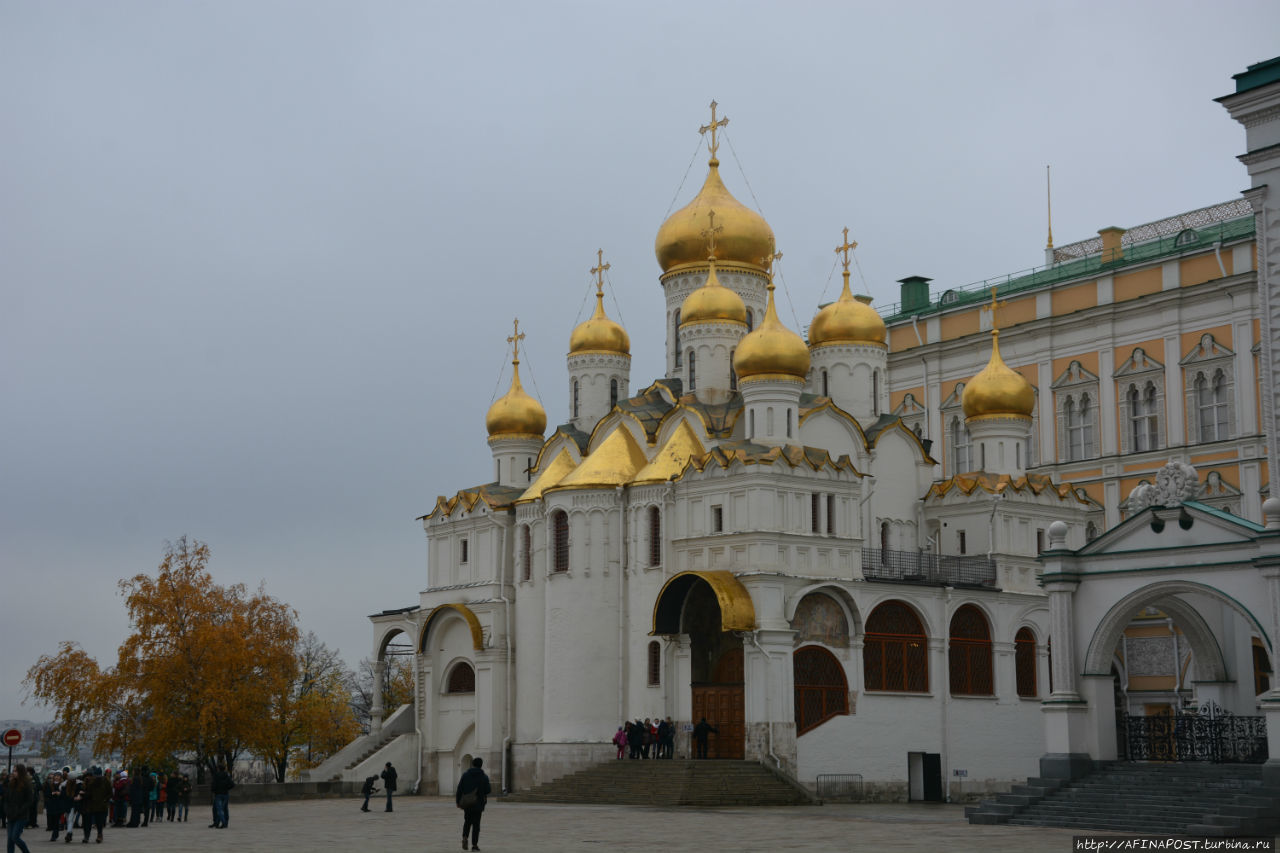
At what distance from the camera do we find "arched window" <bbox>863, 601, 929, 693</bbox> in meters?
32.4

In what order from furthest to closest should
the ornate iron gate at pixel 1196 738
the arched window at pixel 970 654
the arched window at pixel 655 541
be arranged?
the arched window at pixel 970 654 → the arched window at pixel 655 541 → the ornate iron gate at pixel 1196 738

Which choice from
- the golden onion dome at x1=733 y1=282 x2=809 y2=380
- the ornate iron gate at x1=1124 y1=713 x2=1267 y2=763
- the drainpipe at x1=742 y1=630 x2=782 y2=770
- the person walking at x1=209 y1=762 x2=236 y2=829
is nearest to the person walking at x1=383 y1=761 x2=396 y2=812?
the person walking at x1=209 y1=762 x2=236 y2=829

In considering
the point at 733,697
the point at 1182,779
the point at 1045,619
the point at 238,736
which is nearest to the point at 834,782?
the point at 733,697

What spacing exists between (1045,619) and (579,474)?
11.5 m

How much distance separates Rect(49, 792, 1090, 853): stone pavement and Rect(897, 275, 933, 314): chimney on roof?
73.1 ft

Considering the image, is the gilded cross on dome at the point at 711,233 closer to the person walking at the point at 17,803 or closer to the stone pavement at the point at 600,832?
the stone pavement at the point at 600,832

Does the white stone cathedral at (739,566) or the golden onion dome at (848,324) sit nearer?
the white stone cathedral at (739,566)

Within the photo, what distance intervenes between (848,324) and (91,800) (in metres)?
22.6

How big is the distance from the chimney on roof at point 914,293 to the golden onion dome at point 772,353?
15881mm

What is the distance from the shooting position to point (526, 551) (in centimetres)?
3650

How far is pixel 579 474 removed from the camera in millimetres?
34875

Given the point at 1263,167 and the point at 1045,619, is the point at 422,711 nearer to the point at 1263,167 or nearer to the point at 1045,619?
the point at 1045,619

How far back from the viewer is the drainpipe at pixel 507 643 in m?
35.4

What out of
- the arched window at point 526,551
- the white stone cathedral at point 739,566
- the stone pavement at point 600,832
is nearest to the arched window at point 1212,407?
the white stone cathedral at point 739,566
